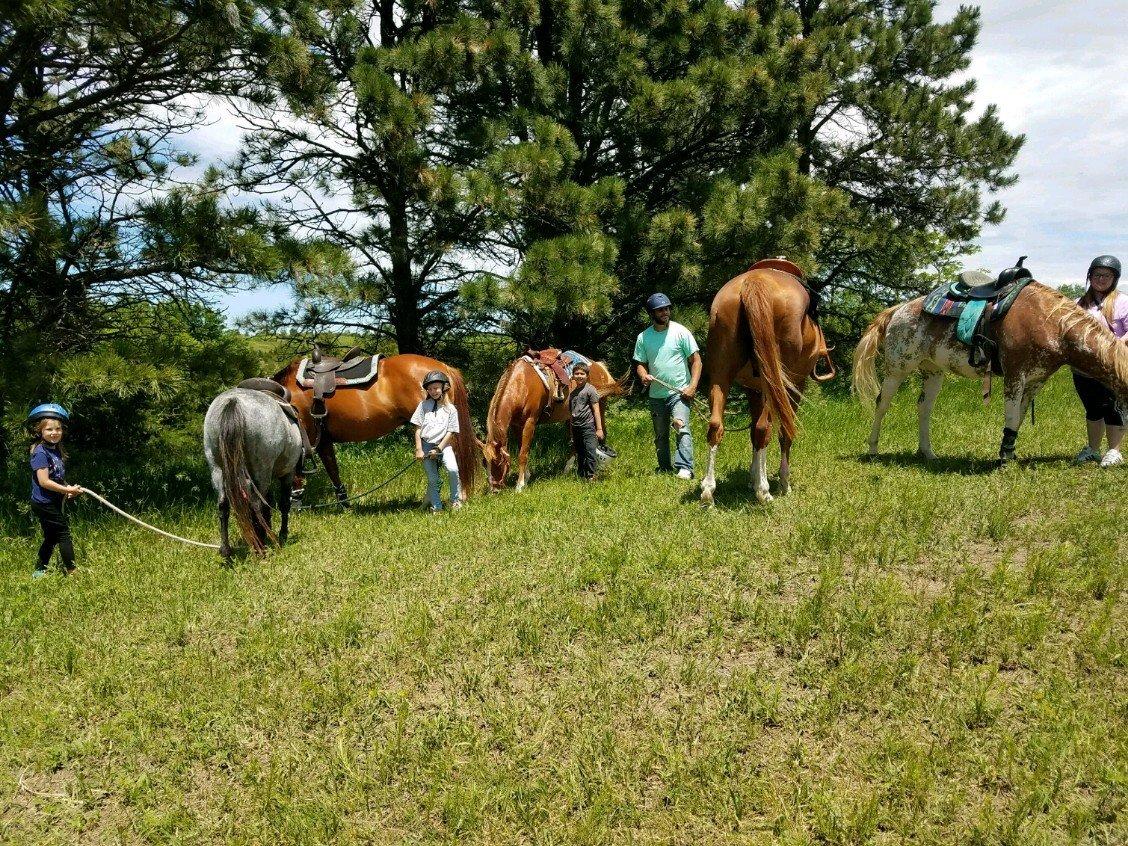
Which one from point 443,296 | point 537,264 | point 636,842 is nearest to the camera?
point 636,842

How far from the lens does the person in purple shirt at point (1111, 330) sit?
22.9 feet

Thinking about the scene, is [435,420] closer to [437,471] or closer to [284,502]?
[437,471]

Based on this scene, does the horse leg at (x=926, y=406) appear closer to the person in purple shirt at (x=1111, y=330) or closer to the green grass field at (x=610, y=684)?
the person in purple shirt at (x=1111, y=330)

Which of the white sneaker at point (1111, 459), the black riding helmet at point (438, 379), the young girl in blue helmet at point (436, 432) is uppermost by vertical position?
the black riding helmet at point (438, 379)

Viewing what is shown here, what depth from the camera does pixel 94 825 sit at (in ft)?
9.64

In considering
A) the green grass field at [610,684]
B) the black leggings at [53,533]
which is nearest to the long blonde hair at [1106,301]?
the green grass field at [610,684]

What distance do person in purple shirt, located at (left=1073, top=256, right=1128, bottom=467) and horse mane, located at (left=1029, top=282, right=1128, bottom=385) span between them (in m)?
0.30

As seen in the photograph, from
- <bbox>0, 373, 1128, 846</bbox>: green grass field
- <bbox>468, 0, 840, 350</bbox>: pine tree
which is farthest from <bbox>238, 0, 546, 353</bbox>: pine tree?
<bbox>0, 373, 1128, 846</bbox>: green grass field

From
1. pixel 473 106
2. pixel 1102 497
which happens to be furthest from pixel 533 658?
pixel 473 106

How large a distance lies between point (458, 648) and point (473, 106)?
898cm

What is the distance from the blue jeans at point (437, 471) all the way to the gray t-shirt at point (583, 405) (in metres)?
1.64

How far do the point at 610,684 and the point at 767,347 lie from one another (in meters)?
3.27

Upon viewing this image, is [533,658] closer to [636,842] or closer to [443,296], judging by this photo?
[636,842]

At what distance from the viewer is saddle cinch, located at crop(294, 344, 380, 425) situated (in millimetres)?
8102
